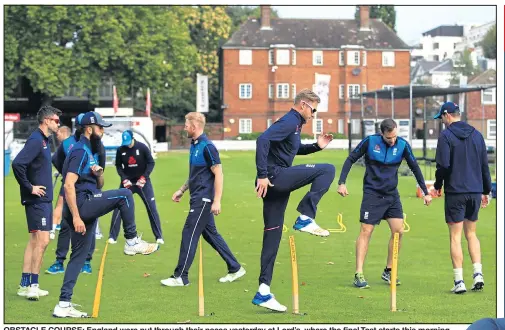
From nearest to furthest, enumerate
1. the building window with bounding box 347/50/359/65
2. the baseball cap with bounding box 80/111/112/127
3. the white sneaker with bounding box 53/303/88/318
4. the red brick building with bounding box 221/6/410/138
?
the white sneaker with bounding box 53/303/88/318 < the baseball cap with bounding box 80/111/112/127 < the red brick building with bounding box 221/6/410/138 < the building window with bounding box 347/50/359/65

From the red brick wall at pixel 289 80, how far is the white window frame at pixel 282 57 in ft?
1.51

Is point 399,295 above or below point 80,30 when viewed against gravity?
below

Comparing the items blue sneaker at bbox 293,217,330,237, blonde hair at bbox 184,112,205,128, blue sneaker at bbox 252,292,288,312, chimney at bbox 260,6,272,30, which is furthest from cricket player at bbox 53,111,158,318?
chimney at bbox 260,6,272,30

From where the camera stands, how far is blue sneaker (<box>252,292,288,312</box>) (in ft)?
32.8

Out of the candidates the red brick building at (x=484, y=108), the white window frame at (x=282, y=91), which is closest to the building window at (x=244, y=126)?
the white window frame at (x=282, y=91)

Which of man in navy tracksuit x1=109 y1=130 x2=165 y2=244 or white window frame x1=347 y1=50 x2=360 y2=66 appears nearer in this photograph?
man in navy tracksuit x1=109 y1=130 x2=165 y2=244

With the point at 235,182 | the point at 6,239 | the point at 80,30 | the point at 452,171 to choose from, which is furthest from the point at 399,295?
the point at 80,30

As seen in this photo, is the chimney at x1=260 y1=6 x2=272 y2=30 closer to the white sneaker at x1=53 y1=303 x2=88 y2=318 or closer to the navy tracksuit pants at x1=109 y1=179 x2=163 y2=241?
the navy tracksuit pants at x1=109 y1=179 x2=163 y2=241

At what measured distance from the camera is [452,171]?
37.1 feet

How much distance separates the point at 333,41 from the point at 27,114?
91.6ft

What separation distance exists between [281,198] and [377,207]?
1802mm

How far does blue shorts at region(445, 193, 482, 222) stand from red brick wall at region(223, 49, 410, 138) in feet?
235

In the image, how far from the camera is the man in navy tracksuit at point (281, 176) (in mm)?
9922

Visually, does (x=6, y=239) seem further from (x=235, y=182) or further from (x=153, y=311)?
(x=235, y=182)
